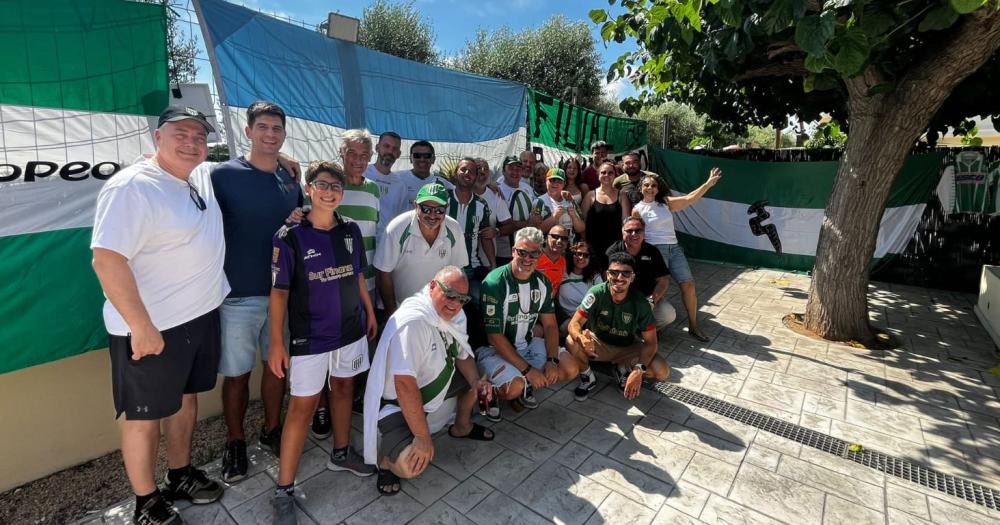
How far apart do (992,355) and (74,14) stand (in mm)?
7717

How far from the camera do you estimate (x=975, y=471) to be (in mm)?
2746

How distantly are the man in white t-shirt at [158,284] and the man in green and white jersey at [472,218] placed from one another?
185cm

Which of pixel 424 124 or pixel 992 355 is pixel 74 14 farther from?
pixel 992 355

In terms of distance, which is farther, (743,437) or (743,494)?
(743,437)

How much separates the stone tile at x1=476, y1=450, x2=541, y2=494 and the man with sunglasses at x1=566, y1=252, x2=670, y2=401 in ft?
3.05

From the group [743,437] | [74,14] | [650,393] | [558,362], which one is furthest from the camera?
[650,393]

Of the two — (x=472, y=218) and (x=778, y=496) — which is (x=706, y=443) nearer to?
(x=778, y=496)

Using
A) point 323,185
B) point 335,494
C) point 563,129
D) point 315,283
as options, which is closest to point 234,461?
point 335,494

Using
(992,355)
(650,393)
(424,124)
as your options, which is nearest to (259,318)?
(424,124)

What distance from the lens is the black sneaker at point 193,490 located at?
92.1 inches

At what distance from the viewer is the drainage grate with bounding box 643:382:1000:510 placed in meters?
2.57

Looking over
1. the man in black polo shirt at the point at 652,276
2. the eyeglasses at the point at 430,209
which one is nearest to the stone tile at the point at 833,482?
the man in black polo shirt at the point at 652,276

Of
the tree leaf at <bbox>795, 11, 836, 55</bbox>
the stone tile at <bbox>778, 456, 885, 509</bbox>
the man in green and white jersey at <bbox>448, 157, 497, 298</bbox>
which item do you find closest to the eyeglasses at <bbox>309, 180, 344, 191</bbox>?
the man in green and white jersey at <bbox>448, 157, 497, 298</bbox>

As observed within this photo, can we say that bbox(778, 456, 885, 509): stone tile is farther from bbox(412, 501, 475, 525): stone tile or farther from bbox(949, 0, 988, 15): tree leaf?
bbox(949, 0, 988, 15): tree leaf
